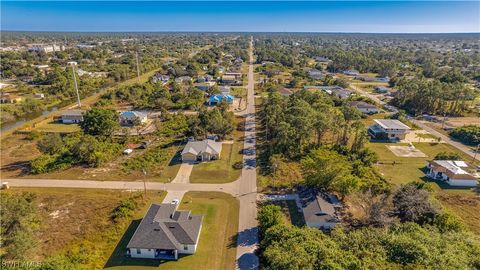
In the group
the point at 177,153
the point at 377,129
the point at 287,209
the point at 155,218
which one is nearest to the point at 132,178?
the point at 177,153

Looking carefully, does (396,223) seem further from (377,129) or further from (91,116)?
(91,116)

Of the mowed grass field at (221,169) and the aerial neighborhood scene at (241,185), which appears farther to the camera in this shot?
the mowed grass field at (221,169)

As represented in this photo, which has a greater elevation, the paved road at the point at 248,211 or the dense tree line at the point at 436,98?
the dense tree line at the point at 436,98

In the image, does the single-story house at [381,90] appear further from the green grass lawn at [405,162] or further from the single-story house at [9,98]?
the single-story house at [9,98]

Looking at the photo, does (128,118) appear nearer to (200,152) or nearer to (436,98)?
(200,152)

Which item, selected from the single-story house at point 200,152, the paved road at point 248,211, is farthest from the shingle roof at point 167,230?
the single-story house at point 200,152

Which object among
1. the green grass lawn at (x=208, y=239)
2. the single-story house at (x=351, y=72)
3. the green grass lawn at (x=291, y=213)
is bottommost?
the green grass lawn at (x=208, y=239)

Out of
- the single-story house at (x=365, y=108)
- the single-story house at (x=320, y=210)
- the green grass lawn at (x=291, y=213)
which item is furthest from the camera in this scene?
the single-story house at (x=365, y=108)
